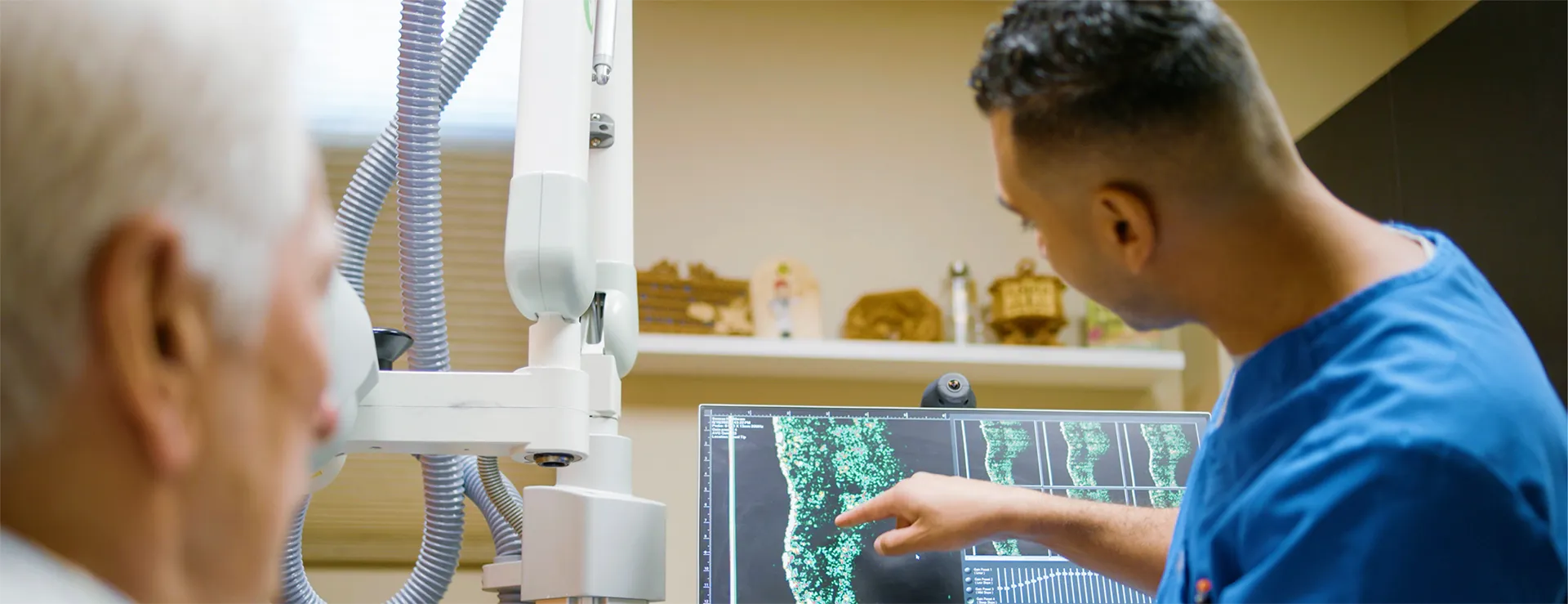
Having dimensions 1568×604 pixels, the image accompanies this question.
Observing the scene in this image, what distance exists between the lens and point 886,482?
1770 millimetres

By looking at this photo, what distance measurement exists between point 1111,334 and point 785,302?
2.91ft

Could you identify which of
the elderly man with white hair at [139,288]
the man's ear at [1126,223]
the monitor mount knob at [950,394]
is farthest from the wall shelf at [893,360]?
the elderly man with white hair at [139,288]

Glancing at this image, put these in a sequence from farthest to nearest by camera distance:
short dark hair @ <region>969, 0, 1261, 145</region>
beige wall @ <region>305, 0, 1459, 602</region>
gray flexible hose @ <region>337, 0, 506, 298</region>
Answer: beige wall @ <region>305, 0, 1459, 602</region>
gray flexible hose @ <region>337, 0, 506, 298</region>
short dark hair @ <region>969, 0, 1261, 145</region>

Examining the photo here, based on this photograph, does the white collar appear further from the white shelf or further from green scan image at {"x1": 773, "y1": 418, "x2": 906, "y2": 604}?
the white shelf

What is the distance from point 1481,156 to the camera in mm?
2381

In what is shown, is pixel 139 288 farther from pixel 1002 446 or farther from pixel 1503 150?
pixel 1503 150

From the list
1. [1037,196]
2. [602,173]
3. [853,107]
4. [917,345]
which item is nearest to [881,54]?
[853,107]

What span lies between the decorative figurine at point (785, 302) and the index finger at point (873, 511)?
1.35 metres

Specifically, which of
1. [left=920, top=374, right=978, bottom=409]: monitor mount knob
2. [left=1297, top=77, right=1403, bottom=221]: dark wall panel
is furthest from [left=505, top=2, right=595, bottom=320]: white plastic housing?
[left=1297, top=77, right=1403, bottom=221]: dark wall panel

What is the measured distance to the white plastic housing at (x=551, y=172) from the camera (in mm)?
1081

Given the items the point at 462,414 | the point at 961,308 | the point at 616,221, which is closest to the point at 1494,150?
the point at 961,308

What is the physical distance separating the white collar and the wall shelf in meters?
2.30

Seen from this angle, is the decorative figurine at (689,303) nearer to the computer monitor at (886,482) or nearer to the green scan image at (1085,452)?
the computer monitor at (886,482)

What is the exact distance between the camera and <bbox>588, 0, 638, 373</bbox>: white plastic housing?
4.44ft
